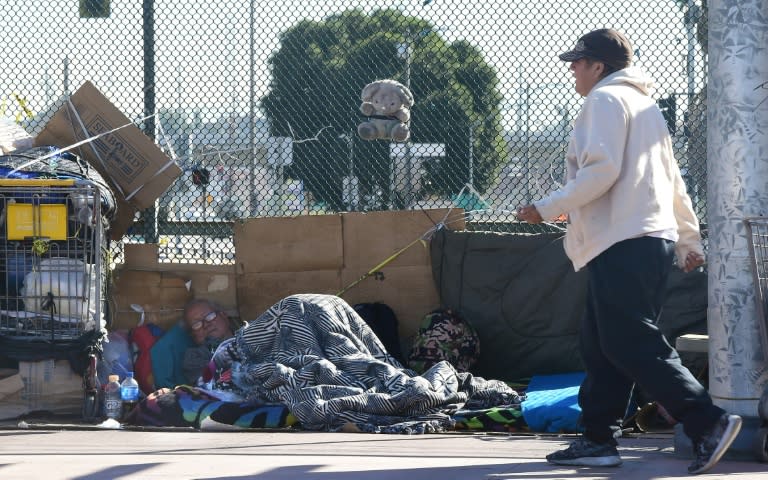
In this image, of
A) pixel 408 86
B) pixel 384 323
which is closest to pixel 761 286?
pixel 384 323

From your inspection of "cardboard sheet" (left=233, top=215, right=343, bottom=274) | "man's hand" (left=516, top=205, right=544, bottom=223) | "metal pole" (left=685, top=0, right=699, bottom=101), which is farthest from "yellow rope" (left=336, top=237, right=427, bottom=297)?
"man's hand" (left=516, top=205, right=544, bottom=223)

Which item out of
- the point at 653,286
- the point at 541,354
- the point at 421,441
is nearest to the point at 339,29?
the point at 541,354

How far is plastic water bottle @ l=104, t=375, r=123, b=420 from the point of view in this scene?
655 cm

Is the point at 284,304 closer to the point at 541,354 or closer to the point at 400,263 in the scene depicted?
the point at 400,263

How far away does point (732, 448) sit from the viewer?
186 inches

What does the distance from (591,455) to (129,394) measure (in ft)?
10.3

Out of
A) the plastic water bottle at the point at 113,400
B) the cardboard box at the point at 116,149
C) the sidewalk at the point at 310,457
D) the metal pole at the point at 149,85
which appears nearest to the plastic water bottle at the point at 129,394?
the plastic water bottle at the point at 113,400

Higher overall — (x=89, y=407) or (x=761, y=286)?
(x=761, y=286)

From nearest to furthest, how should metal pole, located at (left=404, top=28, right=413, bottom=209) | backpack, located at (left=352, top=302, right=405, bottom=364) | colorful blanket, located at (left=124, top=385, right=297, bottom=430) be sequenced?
colorful blanket, located at (left=124, top=385, right=297, bottom=430) → backpack, located at (left=352, top=302, right=405, bottom=364) → metal pole, located at (left=404, top=28, right=413, bottom=209)

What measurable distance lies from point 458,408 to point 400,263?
1.48 m

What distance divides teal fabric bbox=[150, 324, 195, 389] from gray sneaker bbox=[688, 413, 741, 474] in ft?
12.6

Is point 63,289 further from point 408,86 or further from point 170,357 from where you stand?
point 408,86

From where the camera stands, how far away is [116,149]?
7.39 m

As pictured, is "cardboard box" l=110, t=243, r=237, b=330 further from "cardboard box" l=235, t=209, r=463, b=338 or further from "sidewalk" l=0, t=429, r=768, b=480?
"sidewalk" l=0, t=429, r=768, b=480
